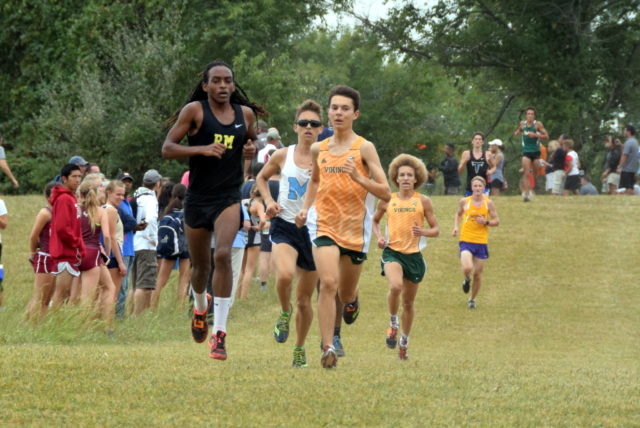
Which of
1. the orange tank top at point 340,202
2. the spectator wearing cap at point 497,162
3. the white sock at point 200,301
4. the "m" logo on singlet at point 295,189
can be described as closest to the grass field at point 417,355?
the white sock at point 200,301

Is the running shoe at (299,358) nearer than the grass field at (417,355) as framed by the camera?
No

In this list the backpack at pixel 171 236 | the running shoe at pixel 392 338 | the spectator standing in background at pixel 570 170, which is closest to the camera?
the running shoe at pixel 392 338

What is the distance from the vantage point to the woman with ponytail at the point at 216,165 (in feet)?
30.5

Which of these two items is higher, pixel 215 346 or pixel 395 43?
pixel 395 43

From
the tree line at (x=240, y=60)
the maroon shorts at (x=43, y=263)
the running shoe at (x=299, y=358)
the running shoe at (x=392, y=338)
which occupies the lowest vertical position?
the running shoe at (x=392, y=338)

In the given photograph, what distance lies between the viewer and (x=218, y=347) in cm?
947

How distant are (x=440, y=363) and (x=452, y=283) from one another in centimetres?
1036

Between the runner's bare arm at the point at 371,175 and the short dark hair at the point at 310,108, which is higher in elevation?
the short dark hair at the point at 310,108

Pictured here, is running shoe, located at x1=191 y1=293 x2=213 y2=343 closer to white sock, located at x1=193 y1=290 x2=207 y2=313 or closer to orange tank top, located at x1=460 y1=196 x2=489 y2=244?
white sock, located at x1=193 y1=290 x2=207 y2=313

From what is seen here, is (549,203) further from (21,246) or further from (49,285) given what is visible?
(49,285)

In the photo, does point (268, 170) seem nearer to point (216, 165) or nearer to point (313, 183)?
point (313, 183)

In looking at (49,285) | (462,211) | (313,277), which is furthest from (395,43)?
(313,277)

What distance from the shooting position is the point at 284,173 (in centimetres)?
1130

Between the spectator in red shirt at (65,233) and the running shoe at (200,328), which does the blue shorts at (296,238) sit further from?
the spectator in red shirt at (65,233)
